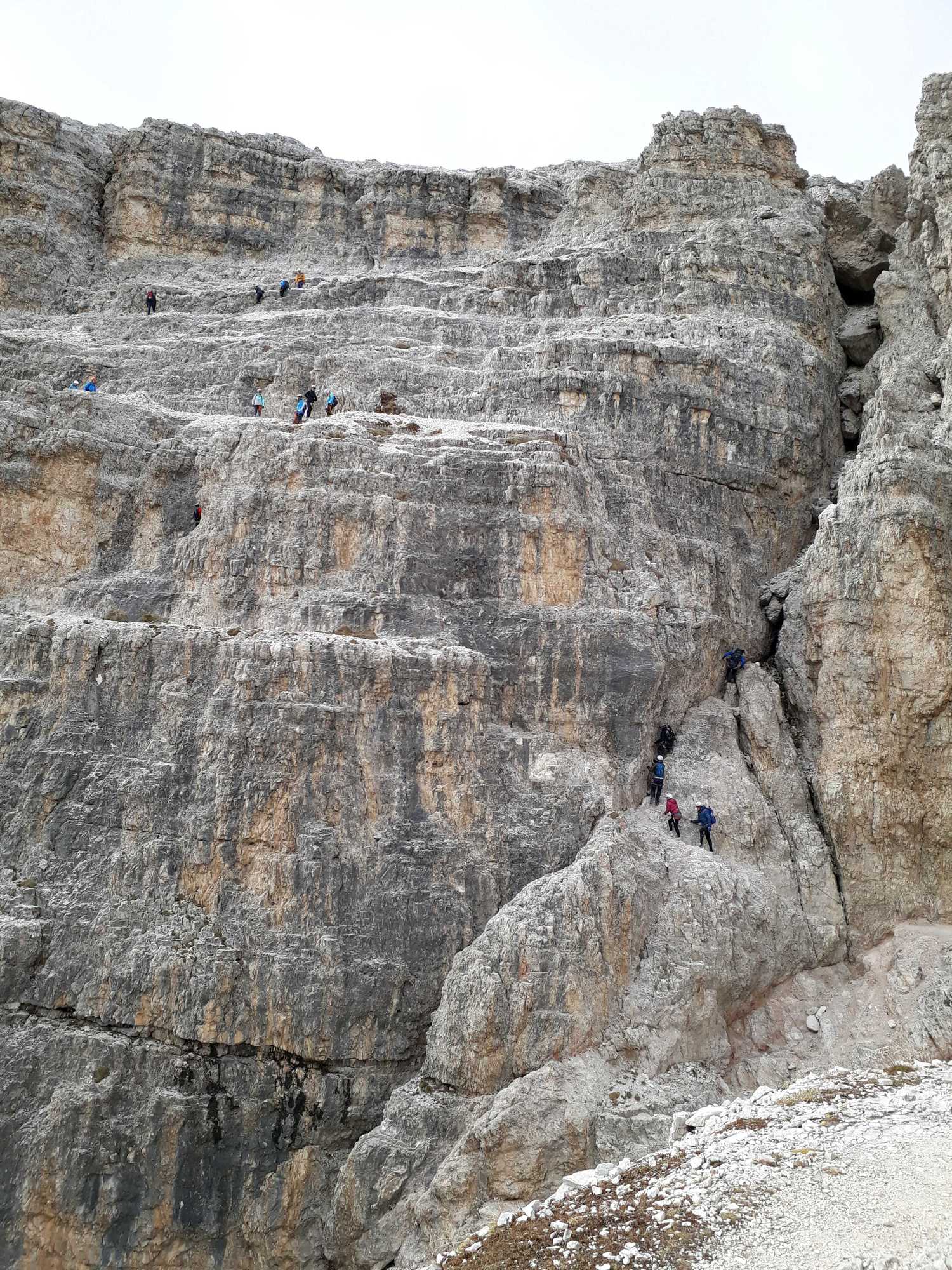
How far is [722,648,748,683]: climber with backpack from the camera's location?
97.5ft

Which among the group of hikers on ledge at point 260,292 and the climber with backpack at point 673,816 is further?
the group of hikers on ledge at point 260,292

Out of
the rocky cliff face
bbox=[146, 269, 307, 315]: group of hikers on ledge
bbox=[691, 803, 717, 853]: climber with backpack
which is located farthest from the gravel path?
bbox=[146, 269, 307, 315]: group of hikers on ledge

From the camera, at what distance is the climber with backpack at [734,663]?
2972 centimetres

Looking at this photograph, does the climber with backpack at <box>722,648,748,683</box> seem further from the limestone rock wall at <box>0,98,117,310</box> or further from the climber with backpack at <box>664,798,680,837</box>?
the limestone rock wall at <box>0,98,117,310</box>

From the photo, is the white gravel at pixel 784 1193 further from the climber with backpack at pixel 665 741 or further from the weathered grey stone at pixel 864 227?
the weathered grey stone at pixel 864 227

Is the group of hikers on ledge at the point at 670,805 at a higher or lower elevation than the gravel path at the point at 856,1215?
higher

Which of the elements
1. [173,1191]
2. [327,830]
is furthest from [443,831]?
[173,1191]

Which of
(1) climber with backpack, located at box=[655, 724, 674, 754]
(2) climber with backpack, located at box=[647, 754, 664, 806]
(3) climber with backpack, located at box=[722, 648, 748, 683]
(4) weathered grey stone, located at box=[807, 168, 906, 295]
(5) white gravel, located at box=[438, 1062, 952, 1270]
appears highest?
(4) weathered grey stone, located at box=[807, 168, 906, 295]

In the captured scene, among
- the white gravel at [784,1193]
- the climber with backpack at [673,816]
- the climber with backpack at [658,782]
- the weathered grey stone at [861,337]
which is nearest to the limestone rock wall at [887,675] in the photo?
the climber with backpack at [673,816]

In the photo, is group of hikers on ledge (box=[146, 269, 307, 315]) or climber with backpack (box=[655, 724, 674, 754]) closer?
climber with backpack (box=[655, 724, 674, 754])

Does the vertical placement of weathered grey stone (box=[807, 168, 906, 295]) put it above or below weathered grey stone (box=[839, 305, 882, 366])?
above

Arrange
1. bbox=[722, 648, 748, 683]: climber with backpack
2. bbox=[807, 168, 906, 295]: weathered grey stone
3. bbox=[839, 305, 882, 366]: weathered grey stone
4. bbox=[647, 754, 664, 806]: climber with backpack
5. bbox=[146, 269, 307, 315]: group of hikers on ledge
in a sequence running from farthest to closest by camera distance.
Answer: bbox=[807, 168, 906, 295]: weathered grey stone < bbox=[146, 269, 307, 315]: group of hikers on ledge < bbox=[839, 305, 882, 366]: weathered grey stone < bbox=[722, 648, 748, 683]: climber with backpack < bbox=[647, 754, 664, 806]: climber with backpack

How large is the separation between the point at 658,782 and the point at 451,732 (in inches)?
221

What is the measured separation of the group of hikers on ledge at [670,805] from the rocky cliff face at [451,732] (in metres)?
0.35
